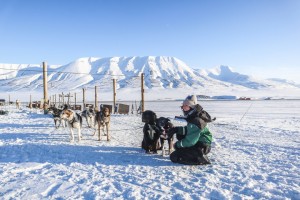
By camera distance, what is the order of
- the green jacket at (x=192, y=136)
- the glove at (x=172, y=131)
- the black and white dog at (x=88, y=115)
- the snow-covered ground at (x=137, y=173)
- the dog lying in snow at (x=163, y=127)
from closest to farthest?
the snow-covered ground at (x=137, y=173) → the green jacket at (x=192, y=136) → the glove at (x=172, y=131) → the dog lying in snow at (x=163, y=127) → the black and white dog at (x=88, y=115)

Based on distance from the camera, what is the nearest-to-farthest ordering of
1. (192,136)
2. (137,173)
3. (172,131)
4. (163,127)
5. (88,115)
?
(137,173), (192,136), (172,131), (163,127), (88,115)

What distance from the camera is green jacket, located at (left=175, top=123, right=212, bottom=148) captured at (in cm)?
698

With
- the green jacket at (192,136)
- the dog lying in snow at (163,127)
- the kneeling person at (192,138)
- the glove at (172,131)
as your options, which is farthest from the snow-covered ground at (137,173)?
the glove at (172,131)

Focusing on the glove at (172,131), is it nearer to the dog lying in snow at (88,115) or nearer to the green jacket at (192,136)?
the green jacket at (192,136)

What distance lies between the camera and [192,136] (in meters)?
7.01

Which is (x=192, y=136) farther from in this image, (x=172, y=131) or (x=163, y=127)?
(x=163, y=127)

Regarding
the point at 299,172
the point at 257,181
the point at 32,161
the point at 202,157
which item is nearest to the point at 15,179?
the point at 32,161

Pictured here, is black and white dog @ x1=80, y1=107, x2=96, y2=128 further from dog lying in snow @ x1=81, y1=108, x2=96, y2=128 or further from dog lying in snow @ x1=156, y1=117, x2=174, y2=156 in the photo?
dog lying in snow @ x1=156, y1=117, x2=174, y2=156

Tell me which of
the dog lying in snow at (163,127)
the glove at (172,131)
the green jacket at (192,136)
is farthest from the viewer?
the dog lying in snow at (163,127)

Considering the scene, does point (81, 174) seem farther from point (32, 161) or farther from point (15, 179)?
point (32, 161)

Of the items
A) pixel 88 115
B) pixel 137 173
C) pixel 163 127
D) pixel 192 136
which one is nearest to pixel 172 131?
pixel 192 136

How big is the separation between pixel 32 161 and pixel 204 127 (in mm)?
4258

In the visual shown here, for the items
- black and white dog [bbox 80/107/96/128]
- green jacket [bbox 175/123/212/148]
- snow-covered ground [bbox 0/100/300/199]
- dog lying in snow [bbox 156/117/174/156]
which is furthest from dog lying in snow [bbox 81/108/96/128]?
green jacket [bbox 175/123/212/148]

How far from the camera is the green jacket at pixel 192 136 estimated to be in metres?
6.98
